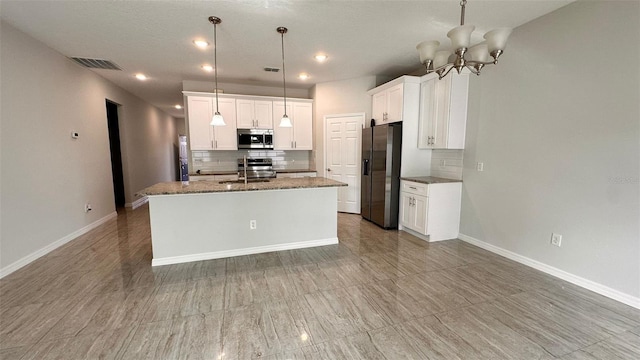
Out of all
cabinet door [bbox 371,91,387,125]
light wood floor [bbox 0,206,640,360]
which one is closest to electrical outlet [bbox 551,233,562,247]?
light wood floor [bbox 0,206,640,360]

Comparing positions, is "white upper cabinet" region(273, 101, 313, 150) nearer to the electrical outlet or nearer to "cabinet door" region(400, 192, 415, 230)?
"cabinet door" region(400, 192, 415, 230)

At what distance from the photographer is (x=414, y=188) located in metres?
3.87

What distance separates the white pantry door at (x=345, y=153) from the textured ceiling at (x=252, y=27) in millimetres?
1118

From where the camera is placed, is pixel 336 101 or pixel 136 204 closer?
pixel 336 101

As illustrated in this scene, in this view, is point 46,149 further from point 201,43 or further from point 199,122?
point 201,43

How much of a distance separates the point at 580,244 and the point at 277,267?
3075 mm

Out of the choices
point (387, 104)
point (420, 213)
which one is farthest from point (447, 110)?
point (420, 213)

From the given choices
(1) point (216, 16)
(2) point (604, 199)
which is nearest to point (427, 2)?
(1) point (216, 16)

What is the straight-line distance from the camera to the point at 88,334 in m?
1.83

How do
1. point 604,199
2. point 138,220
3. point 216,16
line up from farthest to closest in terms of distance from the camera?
point 138,220 → point 216,16 → point 604,199

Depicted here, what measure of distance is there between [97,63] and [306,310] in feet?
16.0

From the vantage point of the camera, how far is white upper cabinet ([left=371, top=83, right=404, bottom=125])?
13.4ft

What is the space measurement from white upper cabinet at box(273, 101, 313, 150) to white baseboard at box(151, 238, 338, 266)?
8.48 feet

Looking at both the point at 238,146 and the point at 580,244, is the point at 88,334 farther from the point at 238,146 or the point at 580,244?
the point at 580,244
